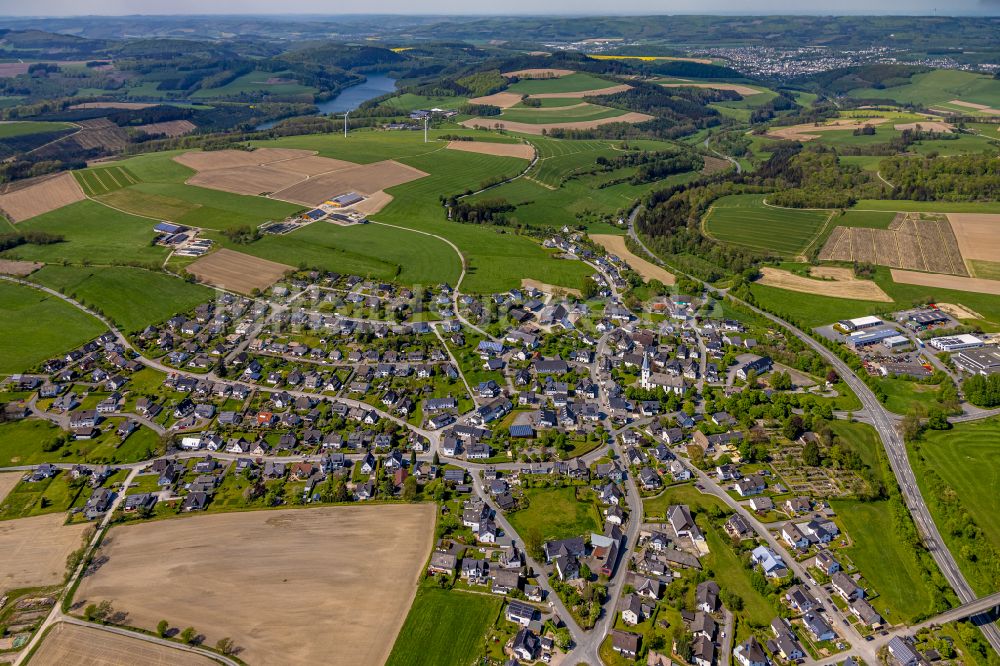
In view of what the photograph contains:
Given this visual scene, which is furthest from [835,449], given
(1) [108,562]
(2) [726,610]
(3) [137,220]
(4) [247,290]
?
(3) [137,220]

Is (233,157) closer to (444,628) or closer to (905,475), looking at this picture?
(444,628)

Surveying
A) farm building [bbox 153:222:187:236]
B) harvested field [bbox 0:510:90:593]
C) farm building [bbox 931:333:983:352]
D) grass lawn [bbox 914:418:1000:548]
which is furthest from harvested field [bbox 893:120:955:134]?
harvested field [bbox 0:510:90:593]

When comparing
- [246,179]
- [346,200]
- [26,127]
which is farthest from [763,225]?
[26,127]

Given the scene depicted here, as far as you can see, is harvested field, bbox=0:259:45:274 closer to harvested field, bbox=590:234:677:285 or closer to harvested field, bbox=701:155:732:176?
harvested field, bbox=590:234:677:285

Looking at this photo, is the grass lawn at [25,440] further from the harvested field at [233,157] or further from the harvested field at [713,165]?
the harvested field at [713,165]

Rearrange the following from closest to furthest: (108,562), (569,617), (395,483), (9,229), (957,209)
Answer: (569,617)
(108,562)
(395,483)
(9,229)
(957,209)

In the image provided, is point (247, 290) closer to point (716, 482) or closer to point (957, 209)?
point (716, 482)
